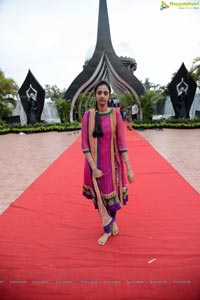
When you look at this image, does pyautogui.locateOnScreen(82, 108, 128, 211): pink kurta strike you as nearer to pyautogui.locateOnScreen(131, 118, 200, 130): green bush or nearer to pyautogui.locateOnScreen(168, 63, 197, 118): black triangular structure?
pyautogui.locateOnScreen(131, 118, 200, 130): green bush

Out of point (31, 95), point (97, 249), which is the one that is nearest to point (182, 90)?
point (31, 95)

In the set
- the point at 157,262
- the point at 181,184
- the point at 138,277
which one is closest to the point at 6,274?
the point at 138,277

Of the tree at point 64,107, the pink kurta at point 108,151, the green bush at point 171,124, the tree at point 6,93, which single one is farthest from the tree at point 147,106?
the pink kurta at point 108,151

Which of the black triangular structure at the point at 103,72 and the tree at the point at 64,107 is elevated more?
the black triangular structure at the point at 103,72

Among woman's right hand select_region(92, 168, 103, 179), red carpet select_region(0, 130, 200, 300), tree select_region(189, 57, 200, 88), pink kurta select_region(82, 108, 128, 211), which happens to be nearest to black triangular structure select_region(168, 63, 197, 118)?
tree select_region(189, 57, 200, 88)

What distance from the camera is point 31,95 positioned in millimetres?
15461

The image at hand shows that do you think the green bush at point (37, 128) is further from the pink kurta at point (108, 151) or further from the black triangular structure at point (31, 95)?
the pink kurta at point (108, 151)

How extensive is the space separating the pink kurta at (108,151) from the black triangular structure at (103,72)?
51.0 ft

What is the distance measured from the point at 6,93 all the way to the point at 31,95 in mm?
3978

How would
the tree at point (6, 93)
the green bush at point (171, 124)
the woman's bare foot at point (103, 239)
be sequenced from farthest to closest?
1. the tree at point (6, 93)
2. the green bush at point (171, 124)
3. the woman's bare foot at point (103, 239)

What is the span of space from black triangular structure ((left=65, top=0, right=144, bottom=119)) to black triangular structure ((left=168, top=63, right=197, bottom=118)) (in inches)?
123

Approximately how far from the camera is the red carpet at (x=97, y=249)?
1.53 meters

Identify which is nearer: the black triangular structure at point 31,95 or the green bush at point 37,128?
the green bush at point 37,128

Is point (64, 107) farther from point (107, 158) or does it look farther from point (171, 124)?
point (107, 158)
